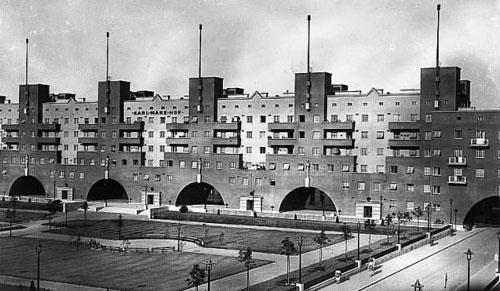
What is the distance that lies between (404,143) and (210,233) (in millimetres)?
32255

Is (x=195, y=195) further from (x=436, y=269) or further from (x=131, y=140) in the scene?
(x=436, y=269)

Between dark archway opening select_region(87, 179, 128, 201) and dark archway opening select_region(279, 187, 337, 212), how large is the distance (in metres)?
33.7

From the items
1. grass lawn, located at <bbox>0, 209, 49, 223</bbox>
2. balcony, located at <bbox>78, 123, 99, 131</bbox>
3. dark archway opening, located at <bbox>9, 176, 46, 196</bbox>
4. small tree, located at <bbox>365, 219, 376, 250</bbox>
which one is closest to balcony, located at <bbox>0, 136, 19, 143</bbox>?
dark archway opening, located at <bbox>9, 176, 46, 196</bbox>

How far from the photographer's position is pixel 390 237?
82.7 metres

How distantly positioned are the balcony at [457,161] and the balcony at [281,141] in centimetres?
2448

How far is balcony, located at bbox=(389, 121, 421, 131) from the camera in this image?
9715cm

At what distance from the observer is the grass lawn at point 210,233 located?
7744 cm

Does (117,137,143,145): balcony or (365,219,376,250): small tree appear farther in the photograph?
(117,137,143,145): balcony

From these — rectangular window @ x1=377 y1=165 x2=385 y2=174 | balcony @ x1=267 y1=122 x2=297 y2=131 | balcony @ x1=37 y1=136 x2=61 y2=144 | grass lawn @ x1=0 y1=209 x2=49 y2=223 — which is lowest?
grass lawn @ x1=0 y1=209 x2=49 y2=223

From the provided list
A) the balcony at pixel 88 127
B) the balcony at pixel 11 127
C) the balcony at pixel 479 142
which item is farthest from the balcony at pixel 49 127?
the balcony at pixel 479 142

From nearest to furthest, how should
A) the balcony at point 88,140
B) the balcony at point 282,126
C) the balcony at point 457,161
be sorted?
1. the balcony at point 457,161
2. the balcony at point 282,126
3. the balcony at point 88,140

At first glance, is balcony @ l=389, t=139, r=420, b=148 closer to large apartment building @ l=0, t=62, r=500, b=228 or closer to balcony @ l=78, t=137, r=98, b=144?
large apartment building @ l=0, t=62, r=500, b=228

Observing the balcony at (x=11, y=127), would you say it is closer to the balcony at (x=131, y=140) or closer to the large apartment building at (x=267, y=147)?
the large apartment building at (x=267, y=147)

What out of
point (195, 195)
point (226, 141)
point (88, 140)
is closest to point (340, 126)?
point (226, 141)
